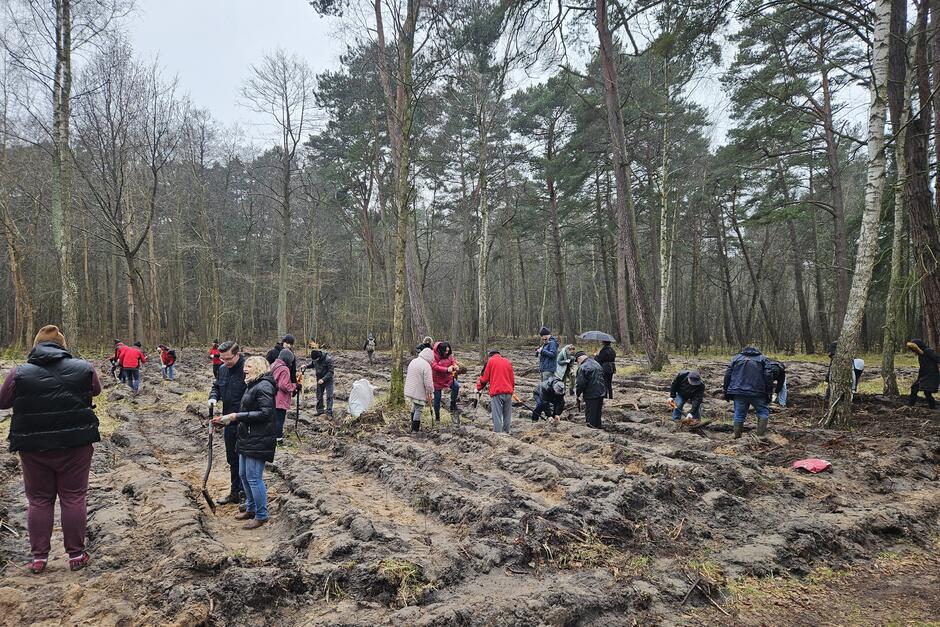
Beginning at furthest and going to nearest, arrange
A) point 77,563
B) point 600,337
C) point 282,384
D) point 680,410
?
point 600,337 < point 680,410 < point 282,384 < point 77,563

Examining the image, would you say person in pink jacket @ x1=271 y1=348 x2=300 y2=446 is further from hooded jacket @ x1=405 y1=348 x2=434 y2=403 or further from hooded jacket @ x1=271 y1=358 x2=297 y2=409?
hooded jacket @ x1=405 y1=348 x2=434 y2=403

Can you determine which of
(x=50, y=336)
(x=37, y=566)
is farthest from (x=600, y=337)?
(x=37, y=566)

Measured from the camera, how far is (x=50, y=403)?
3904 millimetres

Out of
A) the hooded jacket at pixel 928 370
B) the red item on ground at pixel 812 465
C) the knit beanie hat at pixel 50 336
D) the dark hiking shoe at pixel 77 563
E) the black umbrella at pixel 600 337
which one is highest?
the knit beanie hat at pixel 50 336

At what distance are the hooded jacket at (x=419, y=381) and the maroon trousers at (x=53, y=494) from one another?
542 centimetres

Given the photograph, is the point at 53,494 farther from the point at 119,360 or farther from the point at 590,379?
the point at 119,360

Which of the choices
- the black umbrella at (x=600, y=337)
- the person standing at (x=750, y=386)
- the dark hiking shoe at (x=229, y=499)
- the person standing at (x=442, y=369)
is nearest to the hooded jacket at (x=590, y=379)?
the person standing at (x=750, y=386)

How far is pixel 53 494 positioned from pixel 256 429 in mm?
1633

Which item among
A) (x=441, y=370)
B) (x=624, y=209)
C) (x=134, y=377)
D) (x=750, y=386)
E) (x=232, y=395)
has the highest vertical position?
(x=624, y=209)

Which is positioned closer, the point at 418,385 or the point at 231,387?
the point at 231,387

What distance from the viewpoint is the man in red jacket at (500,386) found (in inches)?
337

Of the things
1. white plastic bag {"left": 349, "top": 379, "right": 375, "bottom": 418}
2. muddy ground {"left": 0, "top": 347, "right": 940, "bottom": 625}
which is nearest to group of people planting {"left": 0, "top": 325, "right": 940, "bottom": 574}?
muddy ground {"left": 0, "top": 347, "right": 940, "bottom": 625}

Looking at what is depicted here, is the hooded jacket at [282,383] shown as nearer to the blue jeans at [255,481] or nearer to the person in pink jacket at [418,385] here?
the person in pink jacket at [418,385]

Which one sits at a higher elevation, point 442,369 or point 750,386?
point 442,369
